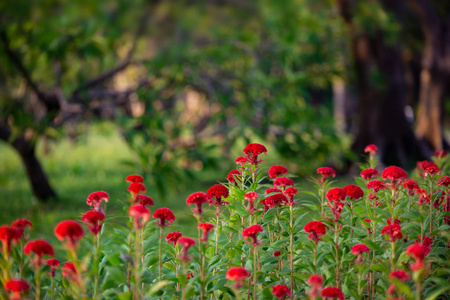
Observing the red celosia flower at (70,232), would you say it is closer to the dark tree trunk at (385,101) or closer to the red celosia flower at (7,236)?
the red celosia flower at (7,236)

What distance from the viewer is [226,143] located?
6.42 meters

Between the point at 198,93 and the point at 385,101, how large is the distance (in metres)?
3.90

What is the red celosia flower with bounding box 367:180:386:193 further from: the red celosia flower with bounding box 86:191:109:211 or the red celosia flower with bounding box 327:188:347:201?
the red celosia flower with bounding box 86:191:109:211

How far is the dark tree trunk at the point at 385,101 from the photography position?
9.55 meters

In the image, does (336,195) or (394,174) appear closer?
(336,195)

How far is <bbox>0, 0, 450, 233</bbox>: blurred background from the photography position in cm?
605

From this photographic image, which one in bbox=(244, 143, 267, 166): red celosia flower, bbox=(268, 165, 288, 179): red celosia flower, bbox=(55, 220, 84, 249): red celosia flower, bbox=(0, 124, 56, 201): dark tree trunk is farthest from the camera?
bbox=(0, 124, 56, 201): dark tree trunk

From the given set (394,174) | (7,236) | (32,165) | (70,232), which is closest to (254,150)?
(394,174)

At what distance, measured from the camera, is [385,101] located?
960 cm

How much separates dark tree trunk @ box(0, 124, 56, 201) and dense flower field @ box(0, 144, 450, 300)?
15.2 ft

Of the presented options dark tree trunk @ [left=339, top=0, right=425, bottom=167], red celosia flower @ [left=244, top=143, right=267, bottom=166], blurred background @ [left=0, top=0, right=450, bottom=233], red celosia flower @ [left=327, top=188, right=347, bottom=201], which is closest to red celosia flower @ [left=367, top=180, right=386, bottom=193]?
red celosia flower @ [left=327, top=188, right=347, bottom=201]

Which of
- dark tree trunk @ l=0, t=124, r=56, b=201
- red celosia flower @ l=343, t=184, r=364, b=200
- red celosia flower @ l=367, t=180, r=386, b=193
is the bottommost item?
red celosia flower @ l=343, t=184, r=364, b=200

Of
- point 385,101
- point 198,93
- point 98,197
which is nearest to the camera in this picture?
point 98,197

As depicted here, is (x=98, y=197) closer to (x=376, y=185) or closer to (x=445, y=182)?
(x=376, y=185)
